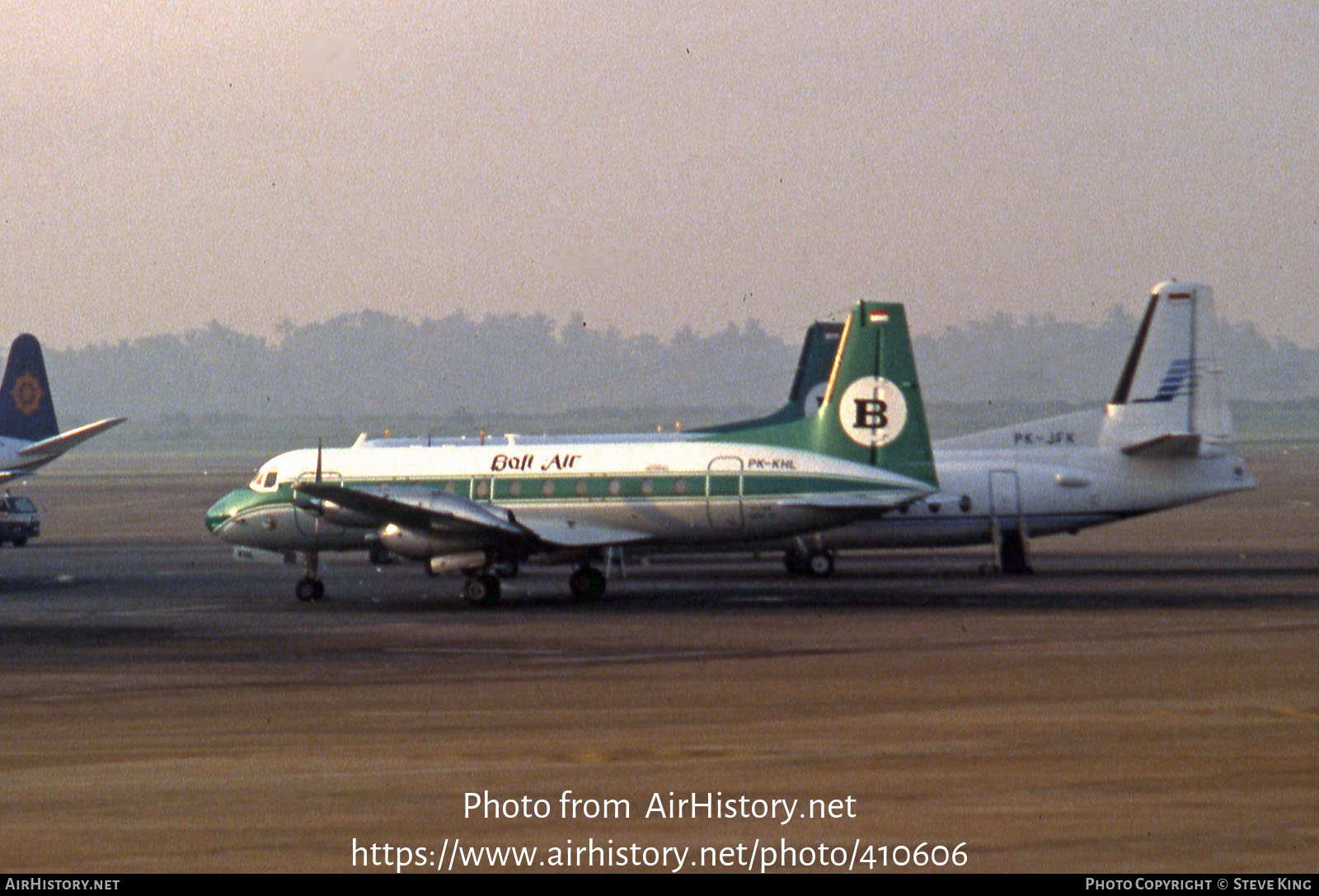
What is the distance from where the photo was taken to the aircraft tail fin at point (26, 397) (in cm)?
6156

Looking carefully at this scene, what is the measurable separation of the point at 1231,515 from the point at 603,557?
1889 inches

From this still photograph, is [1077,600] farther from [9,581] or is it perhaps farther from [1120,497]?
[9,581]

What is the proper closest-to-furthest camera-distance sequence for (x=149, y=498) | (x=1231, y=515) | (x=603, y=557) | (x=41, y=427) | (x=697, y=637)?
1. (x=697, y=637)
2. (x=603, y=557)
3. (x=41, y=427)
4. (x=1231, y=515)
5. (x=149, y=498)

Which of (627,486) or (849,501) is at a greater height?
(627,486)

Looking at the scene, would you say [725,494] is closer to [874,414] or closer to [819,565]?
[874,414]

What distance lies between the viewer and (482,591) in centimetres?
3278

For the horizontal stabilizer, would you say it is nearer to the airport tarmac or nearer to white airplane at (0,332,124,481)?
the airport tarmac

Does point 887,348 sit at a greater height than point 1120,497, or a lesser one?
greater

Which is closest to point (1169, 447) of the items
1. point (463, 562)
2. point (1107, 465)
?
point (1107, 465)

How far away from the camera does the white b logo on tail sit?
3303cm

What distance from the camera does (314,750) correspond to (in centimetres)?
1556

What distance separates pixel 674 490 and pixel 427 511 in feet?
16.8
